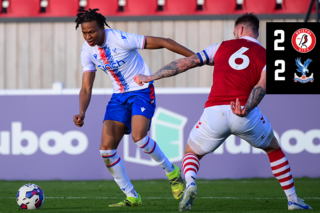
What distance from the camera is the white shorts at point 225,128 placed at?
3828 millimetres

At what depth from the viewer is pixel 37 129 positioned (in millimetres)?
8586

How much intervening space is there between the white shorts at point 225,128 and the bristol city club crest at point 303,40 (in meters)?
6.82

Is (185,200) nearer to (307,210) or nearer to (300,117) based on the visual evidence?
(307,210)

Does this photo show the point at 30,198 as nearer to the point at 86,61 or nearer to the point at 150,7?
the point at 86,61

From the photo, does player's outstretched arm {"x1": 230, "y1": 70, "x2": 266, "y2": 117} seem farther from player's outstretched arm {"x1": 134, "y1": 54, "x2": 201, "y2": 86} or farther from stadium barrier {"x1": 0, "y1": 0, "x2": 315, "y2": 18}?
stadium barrier {"x1": 0, "y1": 0, "x2": 315, "y2": 18}

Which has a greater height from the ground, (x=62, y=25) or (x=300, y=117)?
(x=62, y=25)

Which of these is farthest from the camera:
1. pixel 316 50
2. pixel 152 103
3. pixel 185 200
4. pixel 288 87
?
pixel 316 50

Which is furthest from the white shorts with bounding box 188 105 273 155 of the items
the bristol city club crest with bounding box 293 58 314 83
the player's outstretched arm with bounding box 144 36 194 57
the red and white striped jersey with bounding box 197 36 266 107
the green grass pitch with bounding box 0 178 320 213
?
the bristol city club crest with bounding box 293 58 314 83

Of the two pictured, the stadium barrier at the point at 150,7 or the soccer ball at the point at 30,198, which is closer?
the soccer ball at the point at 30,198

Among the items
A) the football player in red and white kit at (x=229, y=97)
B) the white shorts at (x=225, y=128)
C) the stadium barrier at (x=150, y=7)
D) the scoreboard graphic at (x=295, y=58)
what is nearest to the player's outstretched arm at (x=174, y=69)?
the football player in red and white kit at (x=229, y=97)

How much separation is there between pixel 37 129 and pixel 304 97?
5015 millimetres

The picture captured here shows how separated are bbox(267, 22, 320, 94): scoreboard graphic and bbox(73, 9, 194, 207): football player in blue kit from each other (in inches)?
193

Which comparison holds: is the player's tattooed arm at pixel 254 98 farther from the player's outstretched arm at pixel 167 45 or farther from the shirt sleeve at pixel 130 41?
the shirt sleeve at pixel 130 41

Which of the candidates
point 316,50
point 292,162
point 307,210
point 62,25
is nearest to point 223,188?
point 292,162
